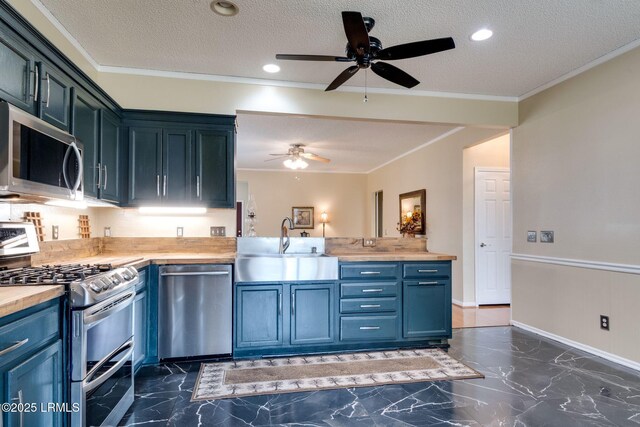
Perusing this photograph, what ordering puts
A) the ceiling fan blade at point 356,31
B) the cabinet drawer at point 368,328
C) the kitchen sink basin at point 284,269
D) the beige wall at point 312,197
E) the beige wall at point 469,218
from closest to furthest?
the ceiling fan blade at point 356,31 < the kitchen sink basin at point 284,269 < the cabinet drawer at point 368,328 < the beige wall at point 469,218 < the beige wall at point 312,197

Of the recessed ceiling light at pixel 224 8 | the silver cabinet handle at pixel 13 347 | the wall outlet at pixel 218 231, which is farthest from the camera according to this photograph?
the wall outlet at pixel 218 231

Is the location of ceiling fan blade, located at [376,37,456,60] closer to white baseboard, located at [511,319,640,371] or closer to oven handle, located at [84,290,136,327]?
oven handle, located at [84,290,136,327]

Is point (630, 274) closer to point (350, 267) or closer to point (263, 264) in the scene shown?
point (350, 267)

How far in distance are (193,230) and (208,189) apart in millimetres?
508

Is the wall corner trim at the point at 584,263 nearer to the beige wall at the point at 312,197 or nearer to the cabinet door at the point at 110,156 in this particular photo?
the cabinet door at the point at 110,156

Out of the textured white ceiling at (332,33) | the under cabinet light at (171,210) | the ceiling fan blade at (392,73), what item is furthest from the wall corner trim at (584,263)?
the under cabinet light at (171,210)

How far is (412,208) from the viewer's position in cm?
725

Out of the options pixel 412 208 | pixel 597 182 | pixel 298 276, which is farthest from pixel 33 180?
pixel 412 208

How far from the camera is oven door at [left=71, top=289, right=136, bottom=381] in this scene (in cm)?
171

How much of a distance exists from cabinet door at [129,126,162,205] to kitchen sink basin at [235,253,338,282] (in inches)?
40.9

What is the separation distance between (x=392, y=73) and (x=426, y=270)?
1.81m

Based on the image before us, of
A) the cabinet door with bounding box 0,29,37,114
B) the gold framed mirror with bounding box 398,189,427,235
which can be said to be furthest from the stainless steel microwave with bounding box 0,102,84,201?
the gold framed mirror with bounding box 398,189,427,235

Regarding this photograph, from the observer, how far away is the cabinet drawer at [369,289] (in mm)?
3363

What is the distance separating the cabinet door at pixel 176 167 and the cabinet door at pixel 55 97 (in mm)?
1042
